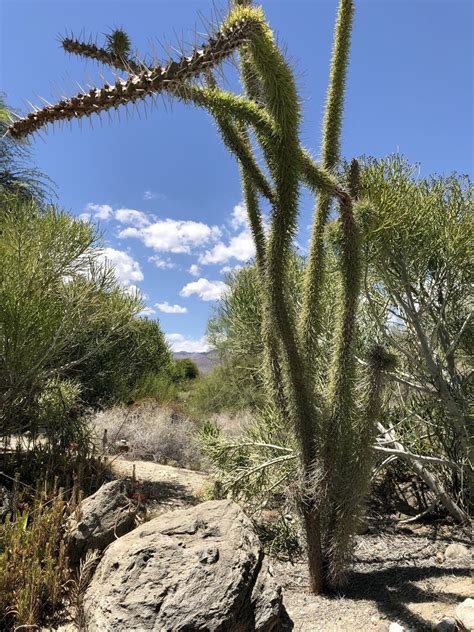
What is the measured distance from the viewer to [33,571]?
3.61 meters

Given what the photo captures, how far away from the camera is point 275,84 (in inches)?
136

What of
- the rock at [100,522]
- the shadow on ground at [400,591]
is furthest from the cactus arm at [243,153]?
the shadow on ground at [400,591]

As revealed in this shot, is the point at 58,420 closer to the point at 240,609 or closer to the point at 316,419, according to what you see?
the point at 316,419

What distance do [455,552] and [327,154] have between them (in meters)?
4.14

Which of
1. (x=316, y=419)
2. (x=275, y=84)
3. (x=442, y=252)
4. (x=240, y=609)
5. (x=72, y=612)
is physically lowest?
(x=72, y=612)

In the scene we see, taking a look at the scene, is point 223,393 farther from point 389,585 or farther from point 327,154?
point 327,154

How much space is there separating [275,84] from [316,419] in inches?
101

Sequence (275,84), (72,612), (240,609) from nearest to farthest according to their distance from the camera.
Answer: (240,609), (275,84), (72,612)

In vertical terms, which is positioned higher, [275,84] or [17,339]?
[275,84]

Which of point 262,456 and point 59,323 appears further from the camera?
point 59,323

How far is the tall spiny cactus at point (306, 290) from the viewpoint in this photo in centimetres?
354

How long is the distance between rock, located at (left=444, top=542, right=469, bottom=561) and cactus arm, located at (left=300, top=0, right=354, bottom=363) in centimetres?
252

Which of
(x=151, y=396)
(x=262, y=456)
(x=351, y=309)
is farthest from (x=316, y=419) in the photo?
(x=151, y=396)

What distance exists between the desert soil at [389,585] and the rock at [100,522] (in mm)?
1369
